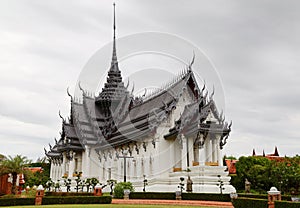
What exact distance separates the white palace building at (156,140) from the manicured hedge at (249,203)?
676cm

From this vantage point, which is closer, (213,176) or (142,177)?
(213,176)

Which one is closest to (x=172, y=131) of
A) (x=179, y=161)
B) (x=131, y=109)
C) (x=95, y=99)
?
(x=179, y=161)

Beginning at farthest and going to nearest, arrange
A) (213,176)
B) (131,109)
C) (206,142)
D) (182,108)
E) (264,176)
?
(131,109), (264,176), (182,108), (206,142), (213,176)

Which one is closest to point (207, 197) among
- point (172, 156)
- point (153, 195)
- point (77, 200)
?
point (153, 195)

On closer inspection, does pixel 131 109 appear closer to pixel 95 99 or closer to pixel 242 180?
pixel 95 99

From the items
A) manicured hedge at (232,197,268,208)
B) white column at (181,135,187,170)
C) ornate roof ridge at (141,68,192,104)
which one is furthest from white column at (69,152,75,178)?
manicured hedge at (232,197,268,208)

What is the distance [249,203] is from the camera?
50.5 ft

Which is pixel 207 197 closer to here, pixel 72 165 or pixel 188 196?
pixel 188 196

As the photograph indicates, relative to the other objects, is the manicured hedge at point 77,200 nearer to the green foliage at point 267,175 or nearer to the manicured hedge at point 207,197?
the manicured hedge at point 207,197

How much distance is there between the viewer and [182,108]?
96.6ft

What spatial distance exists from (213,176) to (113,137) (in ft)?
42.1

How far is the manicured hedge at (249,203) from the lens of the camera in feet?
48.1

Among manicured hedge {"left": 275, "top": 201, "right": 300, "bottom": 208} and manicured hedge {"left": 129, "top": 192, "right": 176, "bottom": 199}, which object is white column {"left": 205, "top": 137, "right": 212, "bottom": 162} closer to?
manicured hedge {"left": 129, "top": 192, "right": 176, "bottom": 199}

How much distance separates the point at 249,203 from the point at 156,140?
12.8 meters
